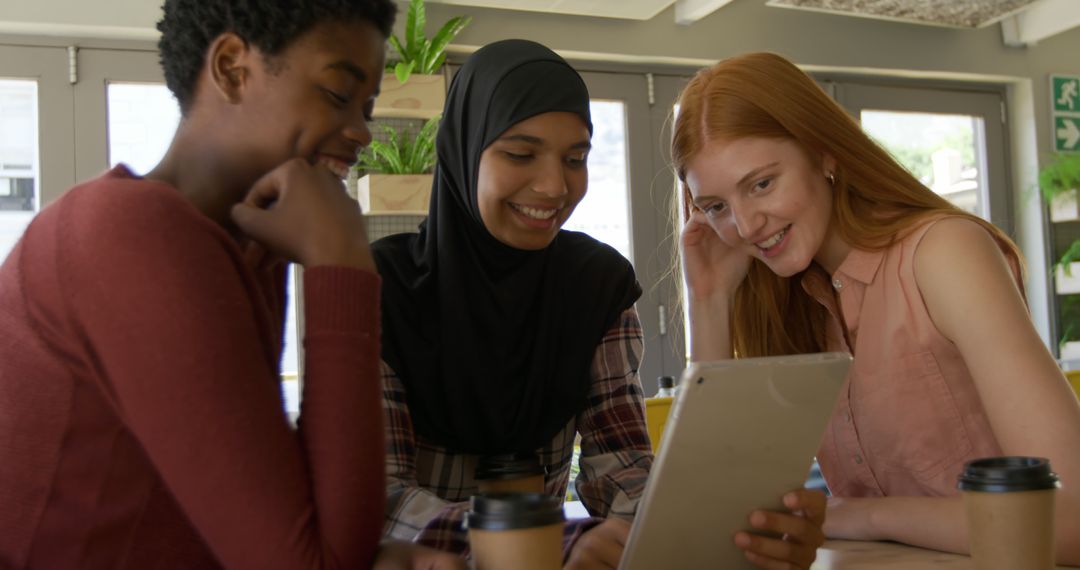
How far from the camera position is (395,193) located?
4105 mm

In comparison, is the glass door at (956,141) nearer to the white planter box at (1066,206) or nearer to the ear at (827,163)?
the white planter box at (1066,206)

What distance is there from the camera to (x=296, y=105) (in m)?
0.97

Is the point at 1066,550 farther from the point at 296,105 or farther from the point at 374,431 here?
the point at 296,105

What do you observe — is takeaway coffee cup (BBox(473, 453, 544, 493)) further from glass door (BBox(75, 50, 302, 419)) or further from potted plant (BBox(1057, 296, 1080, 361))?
potted plant (BBox(1057, 296, 1080, 361))

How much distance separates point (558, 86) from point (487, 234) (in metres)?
0.28

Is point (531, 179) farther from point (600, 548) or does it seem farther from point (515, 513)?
point (515, 513)

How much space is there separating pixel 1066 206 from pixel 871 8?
1988 millimetres

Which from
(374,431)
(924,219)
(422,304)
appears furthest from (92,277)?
(924,219)

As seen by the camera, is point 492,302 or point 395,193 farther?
point 395,193

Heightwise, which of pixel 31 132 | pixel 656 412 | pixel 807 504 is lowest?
pixel 656 412

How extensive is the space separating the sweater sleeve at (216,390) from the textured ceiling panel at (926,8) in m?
4.21

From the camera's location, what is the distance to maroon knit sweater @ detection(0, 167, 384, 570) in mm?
758

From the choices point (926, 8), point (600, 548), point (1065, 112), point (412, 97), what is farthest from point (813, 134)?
point (1065, 112)

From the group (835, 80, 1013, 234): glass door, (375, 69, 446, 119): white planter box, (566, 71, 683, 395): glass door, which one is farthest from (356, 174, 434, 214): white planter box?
(835, 80, 1013, 234): glass door
